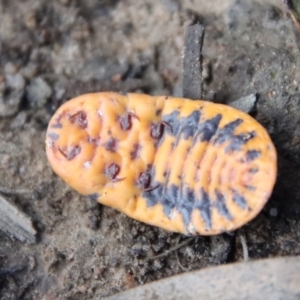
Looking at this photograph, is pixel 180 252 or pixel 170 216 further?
pixel 180 252

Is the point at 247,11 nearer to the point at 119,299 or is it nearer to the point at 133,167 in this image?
the point at 133,167

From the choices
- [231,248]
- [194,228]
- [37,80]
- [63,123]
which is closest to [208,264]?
[231,248]

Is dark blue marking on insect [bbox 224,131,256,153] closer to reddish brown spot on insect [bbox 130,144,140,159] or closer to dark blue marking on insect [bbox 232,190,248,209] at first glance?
dark blue marking on insect [bbox 232,190,248,209]

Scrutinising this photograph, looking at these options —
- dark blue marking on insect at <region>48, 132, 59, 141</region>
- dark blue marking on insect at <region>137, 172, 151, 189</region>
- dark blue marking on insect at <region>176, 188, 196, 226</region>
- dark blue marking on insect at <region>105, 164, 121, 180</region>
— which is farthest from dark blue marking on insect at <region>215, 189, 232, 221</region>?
dark blue marking on insect at <region>48, 132, 59, 141</region>

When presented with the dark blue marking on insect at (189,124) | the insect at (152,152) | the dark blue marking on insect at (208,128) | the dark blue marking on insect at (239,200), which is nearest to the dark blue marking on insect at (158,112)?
the insect at (152,152)

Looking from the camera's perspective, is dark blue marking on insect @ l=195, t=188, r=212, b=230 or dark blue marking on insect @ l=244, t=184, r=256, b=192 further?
dark blue marking on insect @ l=195, t=188, r=212, b=230

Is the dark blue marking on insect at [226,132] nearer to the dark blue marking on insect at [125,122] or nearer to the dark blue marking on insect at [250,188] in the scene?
the dark blue marking on insect at [250,188]
